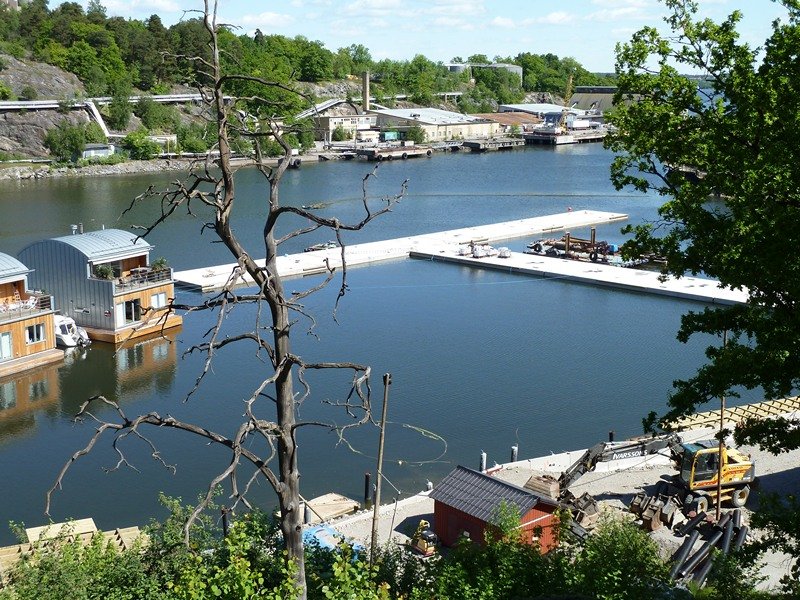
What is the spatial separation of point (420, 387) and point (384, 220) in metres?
28.2

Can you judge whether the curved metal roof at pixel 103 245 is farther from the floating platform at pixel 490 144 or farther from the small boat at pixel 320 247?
the floating platform at pixel 490 144

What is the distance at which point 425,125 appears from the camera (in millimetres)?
93812

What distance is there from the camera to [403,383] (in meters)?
23.2

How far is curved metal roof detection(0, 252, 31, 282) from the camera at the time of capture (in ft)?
82.3

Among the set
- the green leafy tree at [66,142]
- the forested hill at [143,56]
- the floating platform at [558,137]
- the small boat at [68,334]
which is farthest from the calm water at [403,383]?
the floating platform at [558,137]

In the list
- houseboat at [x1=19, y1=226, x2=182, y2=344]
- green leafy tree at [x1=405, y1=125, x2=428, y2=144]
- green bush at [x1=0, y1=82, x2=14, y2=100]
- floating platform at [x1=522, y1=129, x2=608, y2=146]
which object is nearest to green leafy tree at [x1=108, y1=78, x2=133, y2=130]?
green bush at [x1=0, y1=82, x2=14, y2=100]

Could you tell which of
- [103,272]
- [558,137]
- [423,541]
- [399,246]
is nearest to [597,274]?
[399,246]

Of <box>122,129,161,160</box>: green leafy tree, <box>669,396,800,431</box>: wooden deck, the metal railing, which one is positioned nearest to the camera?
<box>669,396,800,431</box>: wooden deck

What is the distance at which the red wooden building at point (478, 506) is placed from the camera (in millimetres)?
13391

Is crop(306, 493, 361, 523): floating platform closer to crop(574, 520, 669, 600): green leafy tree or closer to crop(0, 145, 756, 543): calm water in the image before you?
crop(0, 145, 756, 543): calm water

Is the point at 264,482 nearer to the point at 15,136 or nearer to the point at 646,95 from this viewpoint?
the point at 646,95

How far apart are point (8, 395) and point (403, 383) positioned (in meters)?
8.68

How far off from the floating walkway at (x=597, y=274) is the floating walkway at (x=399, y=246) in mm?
1384

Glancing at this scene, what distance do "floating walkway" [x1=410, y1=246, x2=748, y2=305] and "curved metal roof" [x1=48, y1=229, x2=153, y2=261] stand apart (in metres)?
13.8
